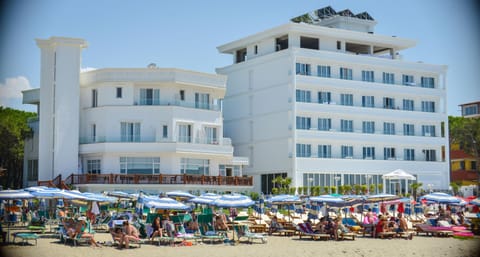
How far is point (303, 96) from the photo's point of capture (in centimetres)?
6412

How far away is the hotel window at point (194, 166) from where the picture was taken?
182ft

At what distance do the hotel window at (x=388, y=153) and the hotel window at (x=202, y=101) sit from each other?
1934cm

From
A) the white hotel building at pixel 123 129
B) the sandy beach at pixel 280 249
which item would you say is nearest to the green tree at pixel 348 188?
the white hotel building at pixel 123 129

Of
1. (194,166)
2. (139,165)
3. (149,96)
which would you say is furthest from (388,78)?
(139,165)

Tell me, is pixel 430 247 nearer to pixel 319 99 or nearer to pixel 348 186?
pixel 348 186

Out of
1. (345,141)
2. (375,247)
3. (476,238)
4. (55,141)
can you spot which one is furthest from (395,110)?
(375,247)

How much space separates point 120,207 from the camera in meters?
45.9

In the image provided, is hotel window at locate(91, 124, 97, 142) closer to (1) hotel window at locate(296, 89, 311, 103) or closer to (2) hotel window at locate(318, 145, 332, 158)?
(1) hotel window at locate(296, 89, 311, 103)

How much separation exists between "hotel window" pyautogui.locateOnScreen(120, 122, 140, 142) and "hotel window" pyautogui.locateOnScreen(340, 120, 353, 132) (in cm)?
2015

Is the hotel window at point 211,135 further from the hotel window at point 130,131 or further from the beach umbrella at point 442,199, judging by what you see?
the beach umbrella at point 442,199

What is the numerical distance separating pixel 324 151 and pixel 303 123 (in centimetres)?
335

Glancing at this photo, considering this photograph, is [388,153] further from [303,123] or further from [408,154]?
[303,123]

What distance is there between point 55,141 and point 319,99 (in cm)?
2371

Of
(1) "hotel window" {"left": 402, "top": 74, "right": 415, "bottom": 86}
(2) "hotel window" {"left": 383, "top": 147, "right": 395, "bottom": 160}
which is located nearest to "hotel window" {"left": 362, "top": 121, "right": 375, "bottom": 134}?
(2) "hotel window" {"left": 383, "top": 147, "right": 395, "bottom": 160}
